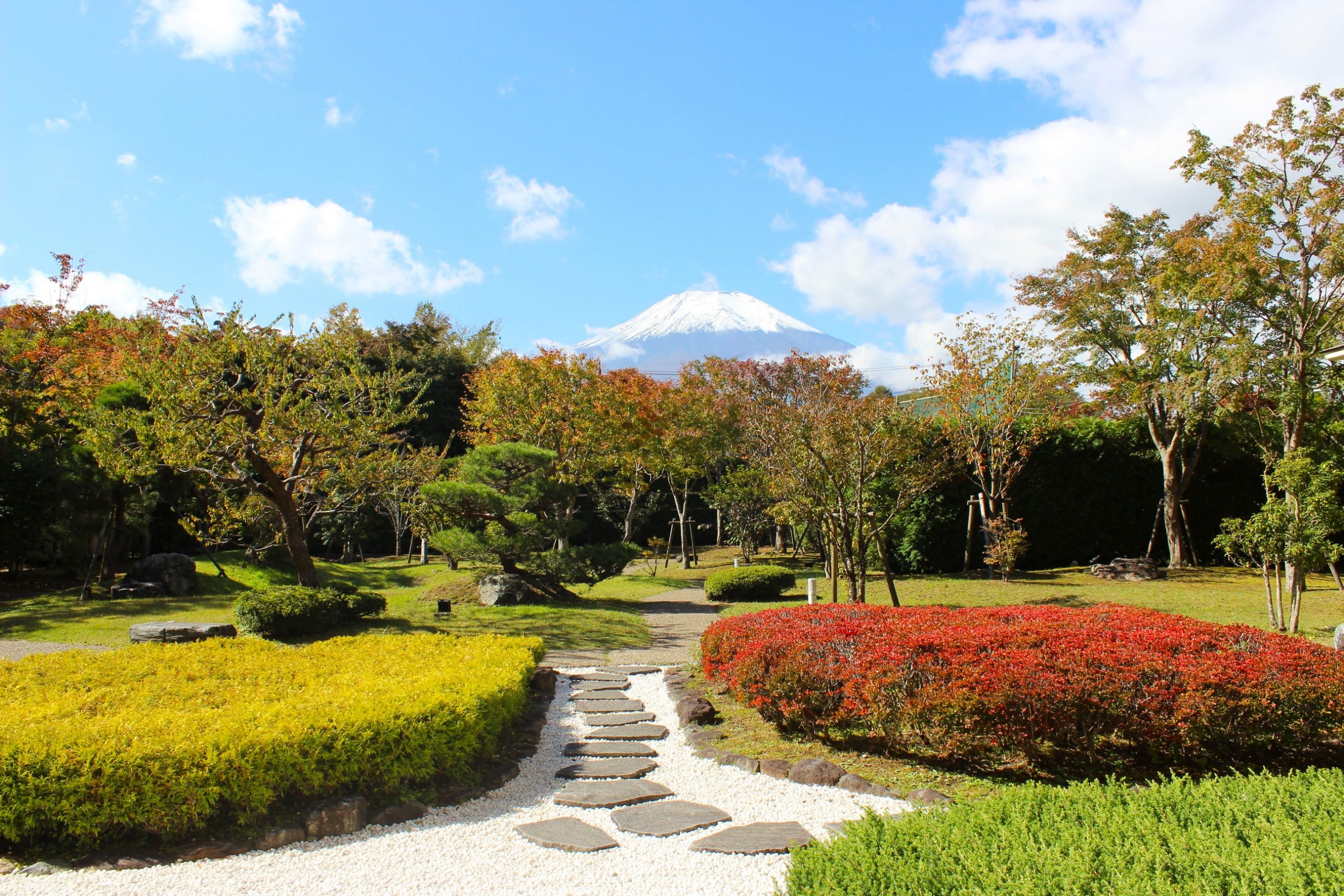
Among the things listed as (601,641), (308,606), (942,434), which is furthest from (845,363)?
(308,606)

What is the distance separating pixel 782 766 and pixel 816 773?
26 cm

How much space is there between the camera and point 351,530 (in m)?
22.7

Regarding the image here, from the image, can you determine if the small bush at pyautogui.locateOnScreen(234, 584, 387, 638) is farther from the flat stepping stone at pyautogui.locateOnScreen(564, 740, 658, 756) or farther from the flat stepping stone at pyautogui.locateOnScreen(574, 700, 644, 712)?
the flat stepping stone at pyautogui.locateOnScreen(564, 740, 658, 756)

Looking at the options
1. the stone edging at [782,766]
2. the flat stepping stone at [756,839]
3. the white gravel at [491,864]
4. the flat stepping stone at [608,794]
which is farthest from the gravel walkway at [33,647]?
the flat stepping stone at [756,839]

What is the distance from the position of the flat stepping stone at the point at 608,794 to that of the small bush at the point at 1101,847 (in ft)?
5.28

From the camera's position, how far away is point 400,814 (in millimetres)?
3877

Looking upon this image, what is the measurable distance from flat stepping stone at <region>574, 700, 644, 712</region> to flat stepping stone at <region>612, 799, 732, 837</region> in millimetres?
2173

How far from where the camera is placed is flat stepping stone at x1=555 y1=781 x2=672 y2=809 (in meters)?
4.08

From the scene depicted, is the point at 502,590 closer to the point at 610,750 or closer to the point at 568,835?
the point at 610,750

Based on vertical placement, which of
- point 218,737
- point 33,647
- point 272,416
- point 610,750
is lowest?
point 33,647

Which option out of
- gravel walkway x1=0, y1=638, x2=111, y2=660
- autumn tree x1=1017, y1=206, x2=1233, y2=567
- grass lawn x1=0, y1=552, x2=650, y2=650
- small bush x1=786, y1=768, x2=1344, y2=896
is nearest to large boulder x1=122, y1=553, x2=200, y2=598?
grass lawn x1=0, y1=552, x2=650, y2=650

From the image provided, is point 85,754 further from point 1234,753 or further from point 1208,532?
point 1208,532

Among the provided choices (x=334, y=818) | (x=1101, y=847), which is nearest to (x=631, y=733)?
(x=334, y=818)

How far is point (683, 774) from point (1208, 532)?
16.8 meters
